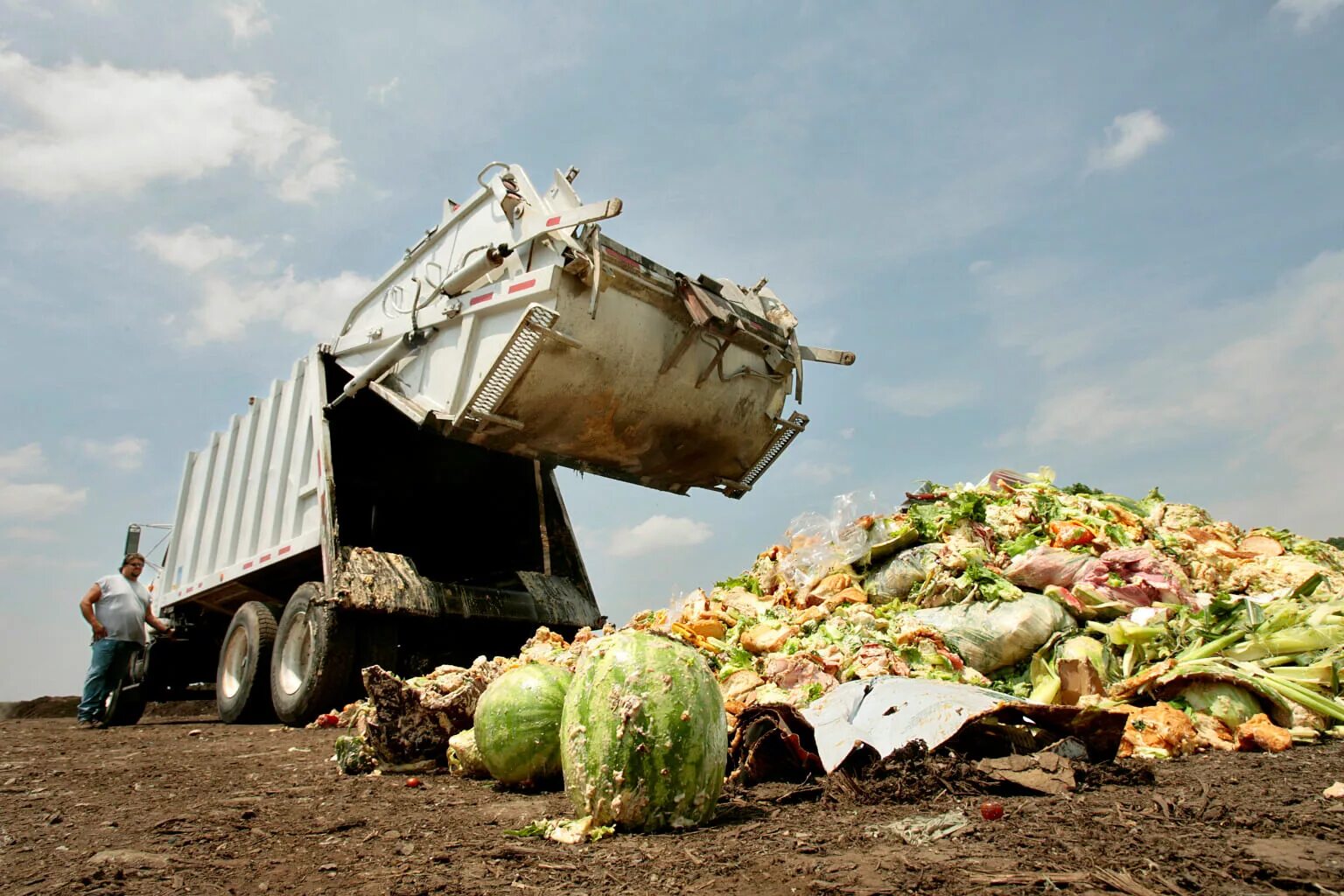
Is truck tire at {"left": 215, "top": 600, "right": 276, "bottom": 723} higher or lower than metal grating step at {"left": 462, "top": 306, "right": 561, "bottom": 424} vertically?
lower

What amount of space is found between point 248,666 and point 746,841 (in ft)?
18.7

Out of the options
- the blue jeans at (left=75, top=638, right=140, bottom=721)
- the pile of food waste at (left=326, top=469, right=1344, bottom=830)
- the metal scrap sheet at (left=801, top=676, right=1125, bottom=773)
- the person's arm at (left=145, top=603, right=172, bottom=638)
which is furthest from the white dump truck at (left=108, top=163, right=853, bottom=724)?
the metal scrap sheet at (left=801, top=676, right=1125, bottom=773)

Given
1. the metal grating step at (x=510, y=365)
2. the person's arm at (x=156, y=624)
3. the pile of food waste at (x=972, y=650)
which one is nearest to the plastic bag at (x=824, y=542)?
the pile of food waste at (x=972, y=650)

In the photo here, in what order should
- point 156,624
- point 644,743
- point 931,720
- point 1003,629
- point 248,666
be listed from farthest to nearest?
point 156,624 → point 248,666 → point 1003,629 → point 931,720 → point 644,743

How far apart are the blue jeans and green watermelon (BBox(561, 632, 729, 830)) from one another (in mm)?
6584

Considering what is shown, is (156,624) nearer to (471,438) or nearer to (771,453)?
(471,438)

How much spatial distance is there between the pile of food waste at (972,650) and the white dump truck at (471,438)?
879mm

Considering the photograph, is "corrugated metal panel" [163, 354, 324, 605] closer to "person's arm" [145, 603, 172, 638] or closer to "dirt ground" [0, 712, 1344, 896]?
"person's arm" [145, 603, 172, 638]

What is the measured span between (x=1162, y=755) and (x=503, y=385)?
159 inches

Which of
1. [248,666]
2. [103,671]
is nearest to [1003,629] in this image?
[248,666]

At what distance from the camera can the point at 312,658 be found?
5.81m

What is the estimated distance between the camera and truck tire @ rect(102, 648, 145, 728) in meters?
7.46

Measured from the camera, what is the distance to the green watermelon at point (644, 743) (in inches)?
97.8

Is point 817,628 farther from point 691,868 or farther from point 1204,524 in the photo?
point 1204,524
